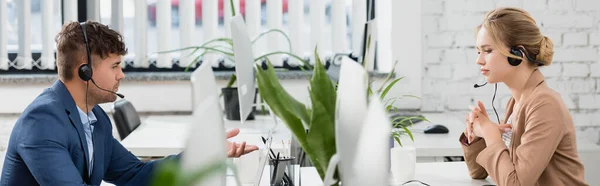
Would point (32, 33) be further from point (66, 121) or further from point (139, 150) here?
point (66, 121)

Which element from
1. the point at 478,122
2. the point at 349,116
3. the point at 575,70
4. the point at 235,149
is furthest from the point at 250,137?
the point at 349,116

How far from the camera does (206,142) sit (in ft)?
2.80

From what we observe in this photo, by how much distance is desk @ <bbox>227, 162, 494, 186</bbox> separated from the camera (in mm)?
2123

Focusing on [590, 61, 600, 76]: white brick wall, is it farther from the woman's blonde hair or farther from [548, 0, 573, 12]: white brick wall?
the woman's blonde hair

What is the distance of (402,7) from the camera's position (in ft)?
13.0

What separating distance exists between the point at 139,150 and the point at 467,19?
6.06 feet

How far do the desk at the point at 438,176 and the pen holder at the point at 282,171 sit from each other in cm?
9

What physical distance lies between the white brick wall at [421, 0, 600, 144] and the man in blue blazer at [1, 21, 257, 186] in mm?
2079

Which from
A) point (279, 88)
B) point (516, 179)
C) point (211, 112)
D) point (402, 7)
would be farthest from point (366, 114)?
point (402, 7)

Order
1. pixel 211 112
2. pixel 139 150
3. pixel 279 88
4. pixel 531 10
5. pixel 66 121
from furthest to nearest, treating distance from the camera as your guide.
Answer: pixel 531 10 → pixel 139 150 → pixel 66 121 → pixel 279 88 → pixel 211 112

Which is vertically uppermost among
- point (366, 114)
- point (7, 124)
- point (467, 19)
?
point (467, 19)

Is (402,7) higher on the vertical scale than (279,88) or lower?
higher

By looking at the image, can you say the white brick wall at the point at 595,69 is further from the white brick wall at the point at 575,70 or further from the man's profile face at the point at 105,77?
the man's profile face at the point at 105,77

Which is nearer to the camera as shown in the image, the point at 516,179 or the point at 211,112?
the point at 211,112
